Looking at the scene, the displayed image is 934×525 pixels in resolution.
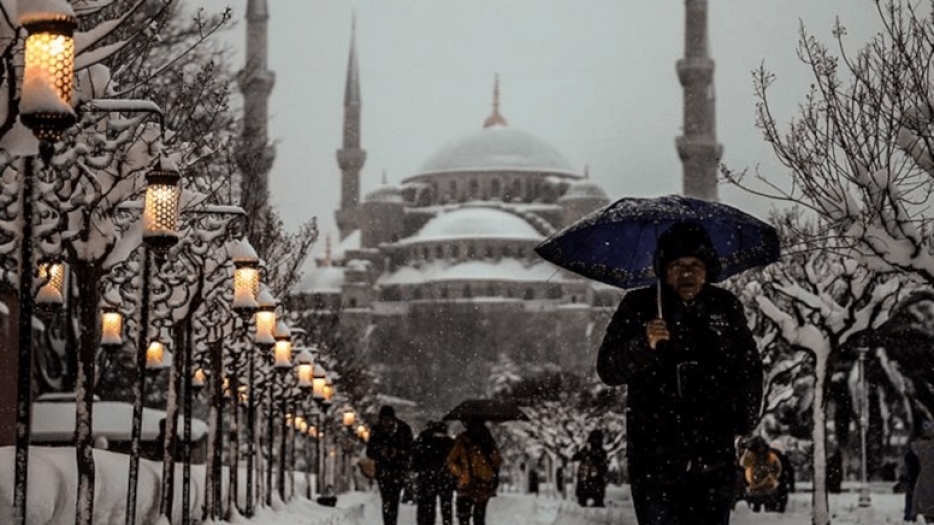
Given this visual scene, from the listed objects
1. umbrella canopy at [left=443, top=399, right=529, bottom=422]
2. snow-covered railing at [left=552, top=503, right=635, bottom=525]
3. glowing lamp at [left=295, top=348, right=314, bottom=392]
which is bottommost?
snow-covered railing at [left=552, top=503, right=635, bottom=525]

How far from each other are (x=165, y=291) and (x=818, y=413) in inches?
286

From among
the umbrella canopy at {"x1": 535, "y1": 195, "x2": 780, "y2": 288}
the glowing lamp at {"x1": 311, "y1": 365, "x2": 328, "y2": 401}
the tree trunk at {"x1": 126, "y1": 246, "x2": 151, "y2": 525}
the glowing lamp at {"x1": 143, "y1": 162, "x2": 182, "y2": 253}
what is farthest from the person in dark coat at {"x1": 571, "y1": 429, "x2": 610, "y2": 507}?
the umbrella canopy at {"x1": 535, "y1": 195, "x2": 780, "y2": 288}

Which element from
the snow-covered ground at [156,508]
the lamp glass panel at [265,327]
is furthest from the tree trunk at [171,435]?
the lamp glass panel at [265,327]

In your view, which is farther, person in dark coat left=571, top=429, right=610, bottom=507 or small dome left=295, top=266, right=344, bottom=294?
small dome left=295, top=266, right=344, bottom=294

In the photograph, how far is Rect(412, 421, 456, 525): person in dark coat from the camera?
16422mm

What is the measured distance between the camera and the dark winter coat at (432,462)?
16.4 m

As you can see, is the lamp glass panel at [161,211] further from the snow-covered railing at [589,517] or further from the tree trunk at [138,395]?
the snow-covered railing at [589,517]

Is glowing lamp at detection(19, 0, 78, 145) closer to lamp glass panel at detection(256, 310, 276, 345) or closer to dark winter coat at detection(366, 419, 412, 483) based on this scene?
dark winter coat at detection(366, 419, 412, 483)

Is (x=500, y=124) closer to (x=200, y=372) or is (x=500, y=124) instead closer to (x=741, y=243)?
(x=200, y=372)

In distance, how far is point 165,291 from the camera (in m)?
18.5

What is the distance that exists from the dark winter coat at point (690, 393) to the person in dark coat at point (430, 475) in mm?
9939

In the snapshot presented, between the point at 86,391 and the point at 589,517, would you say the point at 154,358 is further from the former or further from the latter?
the point at 86,391

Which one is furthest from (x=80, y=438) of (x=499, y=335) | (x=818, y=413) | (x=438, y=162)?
(x=438, y=162)

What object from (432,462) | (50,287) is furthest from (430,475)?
(50,287)
